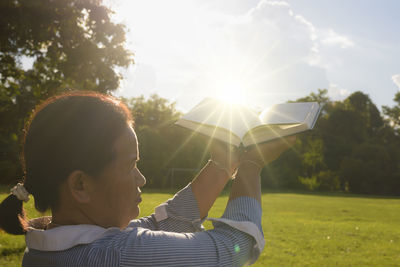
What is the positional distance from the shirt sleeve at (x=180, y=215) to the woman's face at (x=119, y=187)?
0.34 meters

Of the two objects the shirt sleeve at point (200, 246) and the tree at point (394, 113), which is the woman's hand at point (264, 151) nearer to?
the shirt sleeve at point (200, 246)

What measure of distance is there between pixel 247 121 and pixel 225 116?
11 centimetres

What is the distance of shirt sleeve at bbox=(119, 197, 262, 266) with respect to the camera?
114cm

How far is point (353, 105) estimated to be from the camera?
53312 millimetres

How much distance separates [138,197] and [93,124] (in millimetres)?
365

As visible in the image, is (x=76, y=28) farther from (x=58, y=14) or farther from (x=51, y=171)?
(x=51, y=171)

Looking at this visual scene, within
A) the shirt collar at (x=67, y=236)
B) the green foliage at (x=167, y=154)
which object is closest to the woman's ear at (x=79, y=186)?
the shirt collar at (x=67, y=236)

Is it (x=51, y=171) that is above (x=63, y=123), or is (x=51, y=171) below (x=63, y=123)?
below

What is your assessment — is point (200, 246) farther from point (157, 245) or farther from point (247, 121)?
point (247, 121)

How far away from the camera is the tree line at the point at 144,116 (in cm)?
916

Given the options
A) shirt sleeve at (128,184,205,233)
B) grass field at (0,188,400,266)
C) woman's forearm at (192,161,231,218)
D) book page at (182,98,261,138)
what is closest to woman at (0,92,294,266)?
book page at (182,98,261,138)

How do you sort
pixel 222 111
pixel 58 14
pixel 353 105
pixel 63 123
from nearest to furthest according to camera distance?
pixel 63 123 < pixel 222 111 < pixel 58 14 < pixel 353 105

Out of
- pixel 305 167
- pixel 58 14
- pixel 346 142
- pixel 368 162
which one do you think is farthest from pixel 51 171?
pixel 346 142

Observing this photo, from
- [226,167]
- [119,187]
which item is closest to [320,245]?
[226,167]
